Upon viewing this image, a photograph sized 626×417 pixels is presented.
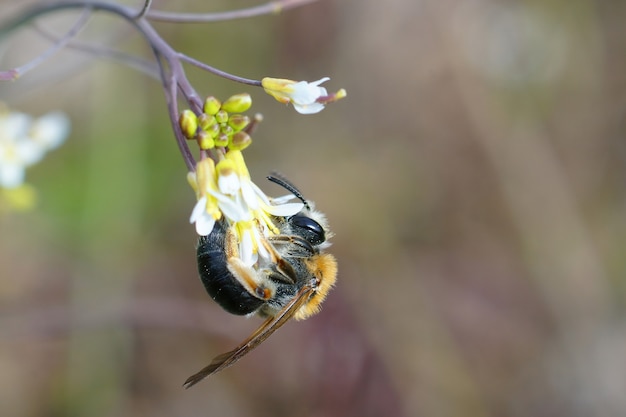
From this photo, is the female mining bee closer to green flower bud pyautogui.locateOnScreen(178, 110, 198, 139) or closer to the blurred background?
green flower bud pyautogui.locateOnScreen(178, 110, 198, 139)

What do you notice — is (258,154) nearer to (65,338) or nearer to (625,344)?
(65,338)

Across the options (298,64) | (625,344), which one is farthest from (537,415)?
(298,64)

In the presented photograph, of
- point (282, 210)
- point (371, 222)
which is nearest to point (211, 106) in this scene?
point (282, 210)

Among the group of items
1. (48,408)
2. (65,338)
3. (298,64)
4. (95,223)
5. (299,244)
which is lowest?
(48,408)

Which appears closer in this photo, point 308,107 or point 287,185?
point 308,107

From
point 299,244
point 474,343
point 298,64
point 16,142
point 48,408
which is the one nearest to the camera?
point 299,244

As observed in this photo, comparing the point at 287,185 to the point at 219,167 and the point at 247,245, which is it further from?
the point at 219,167
